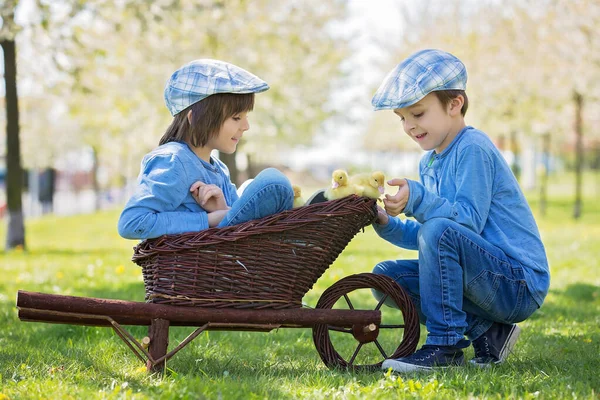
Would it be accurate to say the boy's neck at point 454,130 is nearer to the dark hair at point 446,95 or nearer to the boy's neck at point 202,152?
the dark hair at point 446,95

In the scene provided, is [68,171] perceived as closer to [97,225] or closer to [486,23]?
[97,225]

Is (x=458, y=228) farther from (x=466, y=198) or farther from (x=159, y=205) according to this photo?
(x=159, y=205)

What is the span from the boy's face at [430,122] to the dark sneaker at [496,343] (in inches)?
37.2

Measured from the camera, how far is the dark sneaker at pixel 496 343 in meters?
3.55

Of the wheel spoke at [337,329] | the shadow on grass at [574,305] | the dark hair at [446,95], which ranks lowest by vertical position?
the shadow on grass at [574,305]

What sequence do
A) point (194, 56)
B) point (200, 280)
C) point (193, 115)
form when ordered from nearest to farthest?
point (200, 280), point (193, 115), point (194, 56)

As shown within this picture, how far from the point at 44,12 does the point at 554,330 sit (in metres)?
7.61

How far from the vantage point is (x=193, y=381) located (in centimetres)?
284

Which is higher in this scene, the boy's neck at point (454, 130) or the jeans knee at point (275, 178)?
the boy's neck at point (454, 130)

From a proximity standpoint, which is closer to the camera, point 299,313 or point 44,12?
point 299,313

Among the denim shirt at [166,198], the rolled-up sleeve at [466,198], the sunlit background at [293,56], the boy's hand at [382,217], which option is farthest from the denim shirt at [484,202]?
the sunlit background at [293,56]

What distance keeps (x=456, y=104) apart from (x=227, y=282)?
1401 millimetres

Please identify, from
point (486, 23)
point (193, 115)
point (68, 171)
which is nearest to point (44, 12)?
point (193, 115)

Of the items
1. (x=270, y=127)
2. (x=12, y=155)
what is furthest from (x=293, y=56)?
(x=12, y=155)
